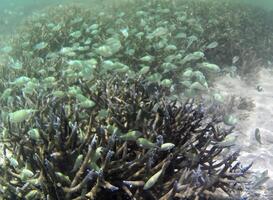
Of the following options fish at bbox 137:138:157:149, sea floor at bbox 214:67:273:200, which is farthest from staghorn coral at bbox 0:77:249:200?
sea floor at bbox 214:67:273:200

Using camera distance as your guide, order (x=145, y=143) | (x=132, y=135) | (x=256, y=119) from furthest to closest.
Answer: (x=256, y=119)
(x=132, y=135)
(x=145, y=143)

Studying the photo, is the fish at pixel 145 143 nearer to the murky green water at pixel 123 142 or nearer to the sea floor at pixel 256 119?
the murky green water at pixel 123 142

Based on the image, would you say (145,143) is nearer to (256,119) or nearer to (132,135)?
(132,135)

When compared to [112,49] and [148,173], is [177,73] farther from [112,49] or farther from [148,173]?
[148,173]

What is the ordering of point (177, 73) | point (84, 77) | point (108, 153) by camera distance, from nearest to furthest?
point (108, 153) → point (84, 77) → point (177, 73)

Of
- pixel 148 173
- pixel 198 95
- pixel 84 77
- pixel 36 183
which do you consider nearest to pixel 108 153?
pixel 148 173

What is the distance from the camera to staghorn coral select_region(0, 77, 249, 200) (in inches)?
153

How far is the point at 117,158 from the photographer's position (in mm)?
4195

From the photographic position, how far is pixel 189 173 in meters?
4.10

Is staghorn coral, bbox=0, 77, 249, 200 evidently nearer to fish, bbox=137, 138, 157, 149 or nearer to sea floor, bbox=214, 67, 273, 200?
fish, bbox=137, 138, 157, 149

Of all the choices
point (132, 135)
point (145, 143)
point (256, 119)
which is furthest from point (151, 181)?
point (256, 119)

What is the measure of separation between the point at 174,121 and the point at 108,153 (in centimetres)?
140

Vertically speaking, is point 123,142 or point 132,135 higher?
point 132,135

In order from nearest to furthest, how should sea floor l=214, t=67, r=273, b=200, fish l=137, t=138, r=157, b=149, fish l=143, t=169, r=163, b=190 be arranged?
fish l=143, t=169, r=163, b=190
fish l=137, t=138, r=157, b=149
sea floor l=214, t=67, r=273, b=200
